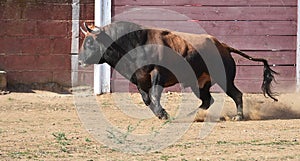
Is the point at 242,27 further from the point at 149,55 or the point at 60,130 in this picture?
the point at 60,130

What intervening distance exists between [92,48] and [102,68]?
2.74 m

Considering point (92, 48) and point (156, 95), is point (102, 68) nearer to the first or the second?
point (92, 48)

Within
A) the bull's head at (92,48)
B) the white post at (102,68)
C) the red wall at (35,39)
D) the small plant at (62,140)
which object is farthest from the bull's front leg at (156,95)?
the red wall at (35,39)

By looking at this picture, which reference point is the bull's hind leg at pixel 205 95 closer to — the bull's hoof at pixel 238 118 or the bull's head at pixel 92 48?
the bull's hoof at pixel 238 118

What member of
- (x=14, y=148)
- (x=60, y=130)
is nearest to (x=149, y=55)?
(x=60, y=130)

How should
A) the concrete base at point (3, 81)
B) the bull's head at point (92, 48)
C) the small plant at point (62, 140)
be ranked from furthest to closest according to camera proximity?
the concrete base at point (3, 81) → the bull's head at point (92, 48) → the small plant at point (62, 140)

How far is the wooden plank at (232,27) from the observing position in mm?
12406

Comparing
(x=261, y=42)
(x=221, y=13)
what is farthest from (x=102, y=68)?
(x=261, y=42)

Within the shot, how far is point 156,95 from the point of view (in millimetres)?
9523

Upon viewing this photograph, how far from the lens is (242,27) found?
12438 millimetres

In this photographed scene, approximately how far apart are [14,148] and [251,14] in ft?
20.3

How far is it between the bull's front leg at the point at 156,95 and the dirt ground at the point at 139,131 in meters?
0.10

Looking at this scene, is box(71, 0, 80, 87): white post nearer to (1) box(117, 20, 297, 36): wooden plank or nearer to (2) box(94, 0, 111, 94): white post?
(2) box(94, 0, 111, 94): white post

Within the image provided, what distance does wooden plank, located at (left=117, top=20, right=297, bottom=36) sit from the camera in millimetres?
12406
